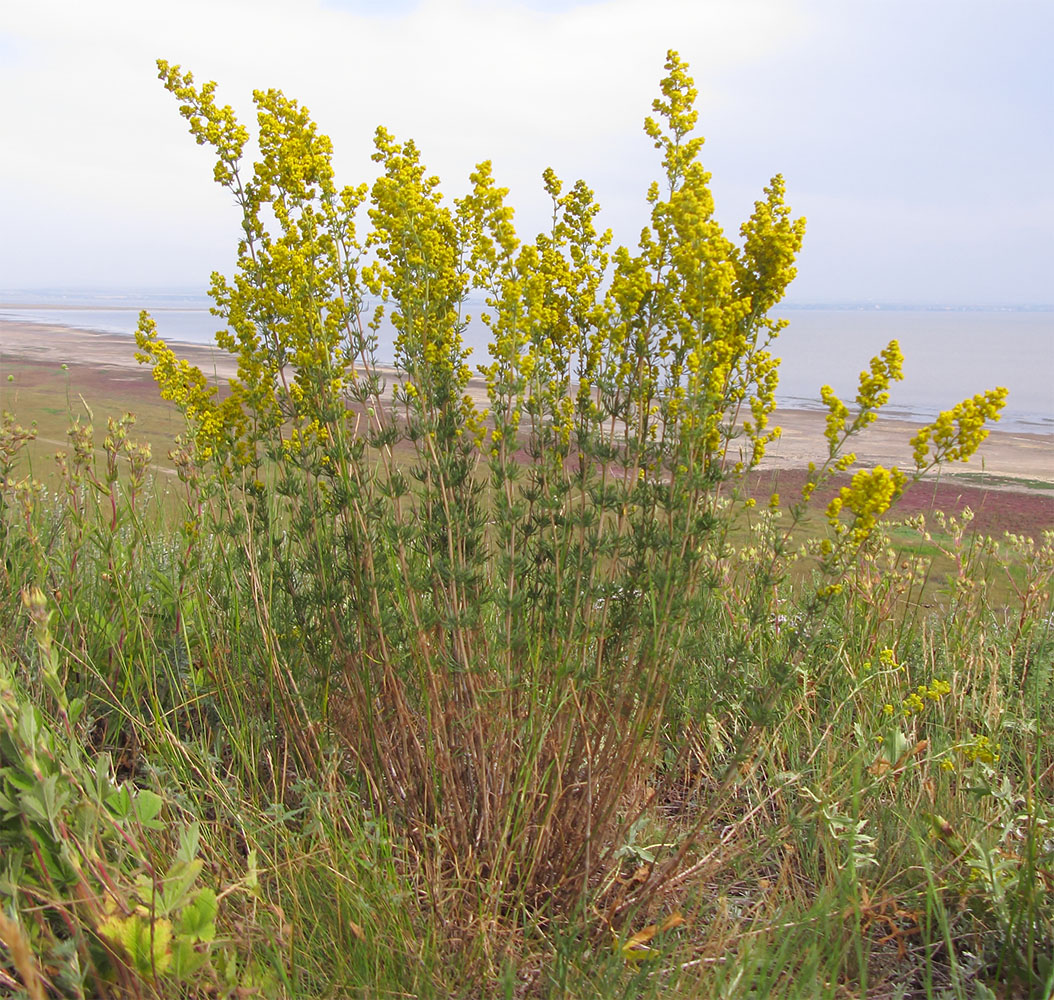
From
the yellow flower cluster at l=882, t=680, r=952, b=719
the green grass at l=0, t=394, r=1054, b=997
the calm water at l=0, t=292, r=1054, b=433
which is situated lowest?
the green grass at l=0, t=394, r=1054, b=997

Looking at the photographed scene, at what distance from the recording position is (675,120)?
2383mm

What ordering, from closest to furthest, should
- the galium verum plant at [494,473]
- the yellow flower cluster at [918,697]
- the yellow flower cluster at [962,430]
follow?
1. the yellow flower cluster at [962,430]
2. the galium verum plant at [494,473]
3. the yellow flower cluster at [918,697]

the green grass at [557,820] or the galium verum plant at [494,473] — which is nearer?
the green grass at [557,820]

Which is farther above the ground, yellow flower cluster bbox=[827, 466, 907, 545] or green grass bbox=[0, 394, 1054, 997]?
yellow flower cluster bbox=[827, 466, 907, 545]

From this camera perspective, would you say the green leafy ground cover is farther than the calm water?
No

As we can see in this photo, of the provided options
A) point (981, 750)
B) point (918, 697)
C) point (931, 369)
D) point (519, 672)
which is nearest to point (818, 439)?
point (918, 697)

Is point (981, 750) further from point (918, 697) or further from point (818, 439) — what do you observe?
point (818, 439)

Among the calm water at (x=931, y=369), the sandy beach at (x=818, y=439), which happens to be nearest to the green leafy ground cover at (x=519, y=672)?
the sandy beach at (x=818, y=439)

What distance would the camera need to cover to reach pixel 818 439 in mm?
15352

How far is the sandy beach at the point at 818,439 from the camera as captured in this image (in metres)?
12.6

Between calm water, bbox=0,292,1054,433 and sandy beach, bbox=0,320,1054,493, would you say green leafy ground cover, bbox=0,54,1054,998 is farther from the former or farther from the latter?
calm water, bbox=0,292,1054,433

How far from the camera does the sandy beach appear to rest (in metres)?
12.6

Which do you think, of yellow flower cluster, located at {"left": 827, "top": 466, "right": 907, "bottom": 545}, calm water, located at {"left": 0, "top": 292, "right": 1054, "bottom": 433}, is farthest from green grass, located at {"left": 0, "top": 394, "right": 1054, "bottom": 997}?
calm water, located at {"left": 0, "top": 292, "right": 1054, "bottom": 433}

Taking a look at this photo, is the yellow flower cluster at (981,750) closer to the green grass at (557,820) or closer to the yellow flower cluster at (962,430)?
the green grass at (557,820)
